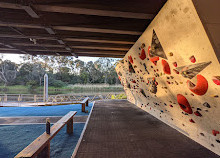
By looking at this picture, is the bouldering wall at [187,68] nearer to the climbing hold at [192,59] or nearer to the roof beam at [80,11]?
the climbing hold at [192,59]

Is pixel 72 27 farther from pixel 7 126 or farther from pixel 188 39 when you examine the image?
pixel 7 126

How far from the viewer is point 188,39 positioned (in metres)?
1.63

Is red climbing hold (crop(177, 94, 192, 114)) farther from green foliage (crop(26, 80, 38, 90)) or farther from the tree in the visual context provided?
the tree

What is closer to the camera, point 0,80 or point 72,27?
point 72,27

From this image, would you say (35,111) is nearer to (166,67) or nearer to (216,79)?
(166,67)

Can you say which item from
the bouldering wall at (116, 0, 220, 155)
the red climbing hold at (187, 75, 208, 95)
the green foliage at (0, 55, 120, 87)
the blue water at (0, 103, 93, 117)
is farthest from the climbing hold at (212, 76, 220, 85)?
the green foliage at (0, 55, 120, 87)

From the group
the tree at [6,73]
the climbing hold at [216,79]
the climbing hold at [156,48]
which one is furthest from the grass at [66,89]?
the climbing hold at [216,79]

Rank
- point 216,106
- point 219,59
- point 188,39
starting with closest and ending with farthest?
point 219,59
point 188,39
point 216,106

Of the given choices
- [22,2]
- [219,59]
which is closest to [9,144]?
[22,2]

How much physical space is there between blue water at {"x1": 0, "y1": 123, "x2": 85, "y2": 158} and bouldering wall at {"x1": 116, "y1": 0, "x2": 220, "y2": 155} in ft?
8.94

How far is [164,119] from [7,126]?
534 cm

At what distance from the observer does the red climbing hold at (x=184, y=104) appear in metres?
2.48

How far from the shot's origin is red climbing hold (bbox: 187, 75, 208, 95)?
5.82 feet

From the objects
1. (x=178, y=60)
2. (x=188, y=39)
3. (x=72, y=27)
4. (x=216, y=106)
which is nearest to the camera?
(x=188, y=39)
